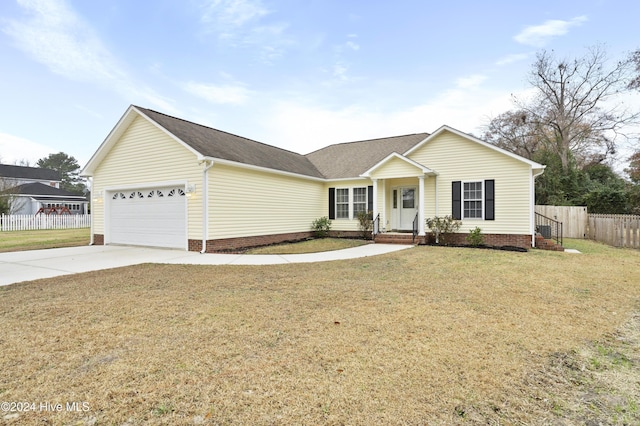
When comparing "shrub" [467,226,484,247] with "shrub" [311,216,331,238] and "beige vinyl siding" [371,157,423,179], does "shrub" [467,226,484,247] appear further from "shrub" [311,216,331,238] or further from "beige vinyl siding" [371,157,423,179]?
"shrub" [311,216,331,238]

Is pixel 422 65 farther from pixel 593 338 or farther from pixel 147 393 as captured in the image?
pixel 147 393

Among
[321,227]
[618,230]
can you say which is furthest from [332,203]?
[618,230]

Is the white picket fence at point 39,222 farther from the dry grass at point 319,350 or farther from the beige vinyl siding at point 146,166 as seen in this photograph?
the dry grass at point 319,350

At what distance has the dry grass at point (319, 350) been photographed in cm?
242

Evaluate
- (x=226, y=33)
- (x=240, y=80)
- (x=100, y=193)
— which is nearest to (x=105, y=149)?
Result: (x=100, y=193)

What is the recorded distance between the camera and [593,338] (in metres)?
3.81

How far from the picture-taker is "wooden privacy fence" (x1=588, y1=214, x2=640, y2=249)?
39.9ft

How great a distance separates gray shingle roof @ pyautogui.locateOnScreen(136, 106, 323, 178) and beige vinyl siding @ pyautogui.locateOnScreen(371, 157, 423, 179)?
3697mm

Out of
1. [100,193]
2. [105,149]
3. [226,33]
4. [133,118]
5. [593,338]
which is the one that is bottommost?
[593,338]

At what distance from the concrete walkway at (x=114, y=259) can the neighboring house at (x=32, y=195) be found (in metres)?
26.5

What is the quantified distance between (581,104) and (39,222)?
1668 inches

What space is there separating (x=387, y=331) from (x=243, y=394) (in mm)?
2002

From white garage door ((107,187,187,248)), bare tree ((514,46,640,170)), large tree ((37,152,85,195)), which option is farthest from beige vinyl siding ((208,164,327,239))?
large tree ((37,152,85,195))

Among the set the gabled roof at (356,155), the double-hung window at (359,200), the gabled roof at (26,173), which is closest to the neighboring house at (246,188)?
the double-hung window at (359,200)
